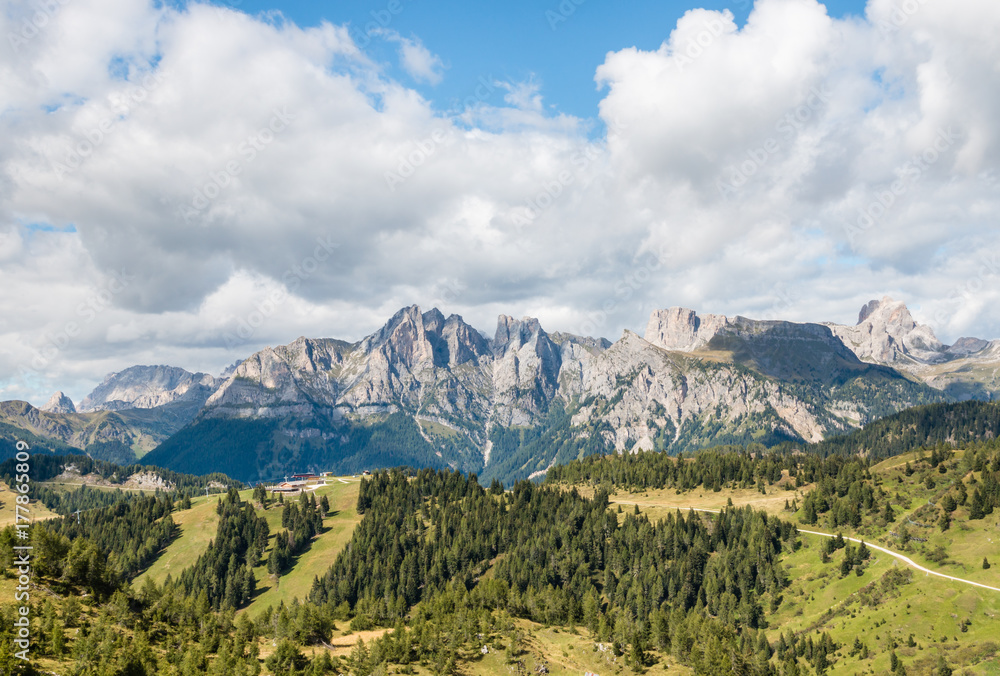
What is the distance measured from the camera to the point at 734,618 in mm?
162875

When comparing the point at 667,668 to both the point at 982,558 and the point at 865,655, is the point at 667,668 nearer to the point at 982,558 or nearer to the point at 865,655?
the point at 865,655

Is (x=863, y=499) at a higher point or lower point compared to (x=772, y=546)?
higher

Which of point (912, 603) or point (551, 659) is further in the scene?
point (912, 603)

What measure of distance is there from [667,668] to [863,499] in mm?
135951

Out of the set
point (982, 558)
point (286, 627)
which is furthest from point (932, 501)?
point (286, 627)

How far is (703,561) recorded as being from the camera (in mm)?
189750

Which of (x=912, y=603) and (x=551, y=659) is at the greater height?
(x=551, y=659)

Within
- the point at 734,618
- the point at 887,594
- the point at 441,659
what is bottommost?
the point at 734,618

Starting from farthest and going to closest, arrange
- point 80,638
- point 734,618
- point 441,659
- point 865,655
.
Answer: point 734,618, point 865,655, point 441,659, point 80,638

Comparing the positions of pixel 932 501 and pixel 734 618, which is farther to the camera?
pixel 932 501

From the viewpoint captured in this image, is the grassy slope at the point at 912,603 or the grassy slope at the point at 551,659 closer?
Result: the grassy slope at the point at 551,659

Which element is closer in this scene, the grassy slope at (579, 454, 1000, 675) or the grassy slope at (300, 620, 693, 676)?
the grassy slope at (300, 620, 693, 676)

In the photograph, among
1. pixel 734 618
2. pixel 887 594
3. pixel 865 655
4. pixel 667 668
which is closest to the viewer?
pixel 667 668

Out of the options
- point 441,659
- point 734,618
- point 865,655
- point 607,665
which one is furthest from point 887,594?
point 441,659
